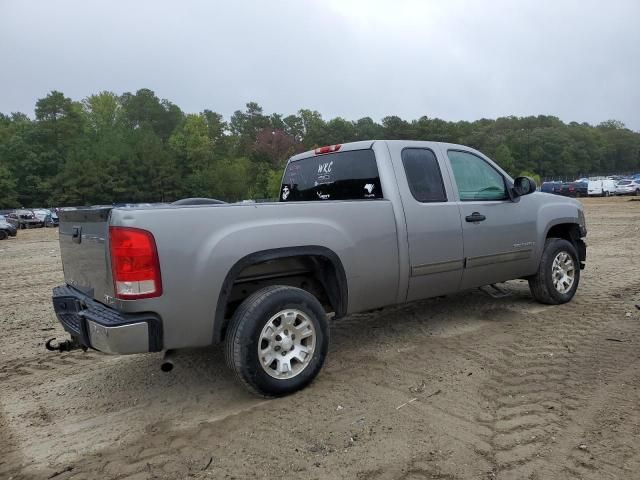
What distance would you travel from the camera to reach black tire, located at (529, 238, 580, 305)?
5680 mm

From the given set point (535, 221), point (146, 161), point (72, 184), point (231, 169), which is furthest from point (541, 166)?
point (535, 221)

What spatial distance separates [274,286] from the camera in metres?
3.69

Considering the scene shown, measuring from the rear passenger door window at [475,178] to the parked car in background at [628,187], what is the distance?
155 feet

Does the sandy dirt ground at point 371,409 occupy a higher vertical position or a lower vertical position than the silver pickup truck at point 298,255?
lower

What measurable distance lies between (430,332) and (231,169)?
7252 cm

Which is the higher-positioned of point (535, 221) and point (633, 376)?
point (535, 221)

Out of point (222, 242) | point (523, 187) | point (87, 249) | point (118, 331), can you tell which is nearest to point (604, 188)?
point (523, 187)

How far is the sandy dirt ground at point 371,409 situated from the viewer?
2.80 metres

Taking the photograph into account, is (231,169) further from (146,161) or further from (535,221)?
(535,221)

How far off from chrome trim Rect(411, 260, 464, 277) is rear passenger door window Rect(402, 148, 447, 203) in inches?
23.1

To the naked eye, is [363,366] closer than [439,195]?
Yes

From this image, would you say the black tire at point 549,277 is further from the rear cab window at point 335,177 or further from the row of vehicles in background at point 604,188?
the row of vehicles in background at point 604,188

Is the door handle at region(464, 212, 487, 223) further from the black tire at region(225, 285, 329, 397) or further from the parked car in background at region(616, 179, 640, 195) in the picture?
the parked car in background at region(616, 179, 640, 195)

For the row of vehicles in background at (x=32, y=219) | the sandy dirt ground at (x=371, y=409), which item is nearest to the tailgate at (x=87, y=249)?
the sandy dirt ground at (x=371, y=409)
